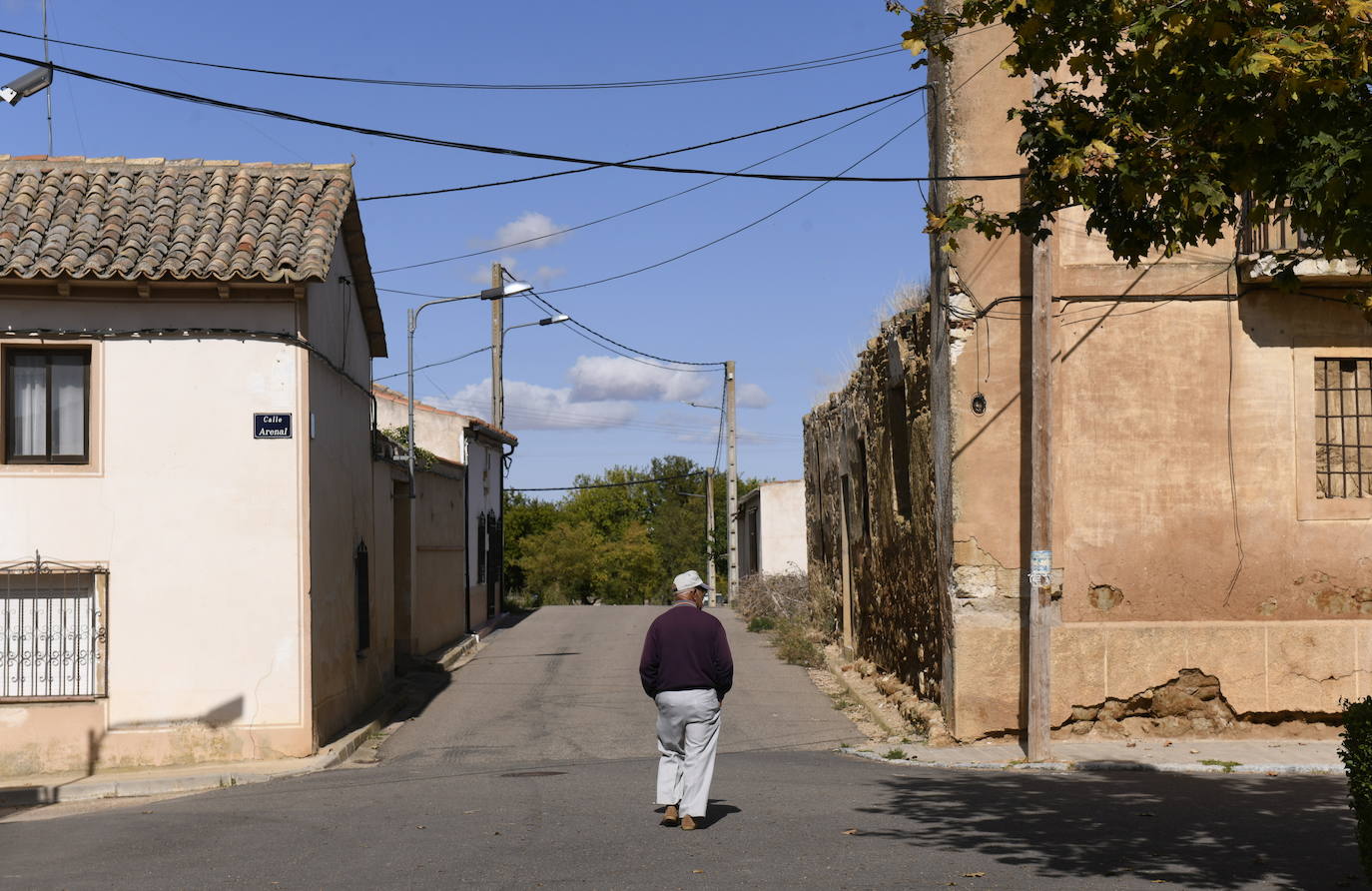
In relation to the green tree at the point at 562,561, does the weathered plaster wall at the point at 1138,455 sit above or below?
above

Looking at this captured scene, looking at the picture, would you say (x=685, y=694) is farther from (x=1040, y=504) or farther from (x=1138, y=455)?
(x=1138, y=455)

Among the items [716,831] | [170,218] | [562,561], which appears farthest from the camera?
[562,561]

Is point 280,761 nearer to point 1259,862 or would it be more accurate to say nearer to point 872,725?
point 872,725

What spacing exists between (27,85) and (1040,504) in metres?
10.4

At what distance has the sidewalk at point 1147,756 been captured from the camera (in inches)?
469

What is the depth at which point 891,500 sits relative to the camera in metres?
17.2

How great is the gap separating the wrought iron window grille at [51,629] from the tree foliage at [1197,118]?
9.44 metres

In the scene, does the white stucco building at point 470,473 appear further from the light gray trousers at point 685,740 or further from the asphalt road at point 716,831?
the light gray trousers at point 685,740

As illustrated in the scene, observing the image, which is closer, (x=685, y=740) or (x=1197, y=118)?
(x=1197, y=118)

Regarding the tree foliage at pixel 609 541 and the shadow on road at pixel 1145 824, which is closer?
the shadow on road at pixel 1145 824

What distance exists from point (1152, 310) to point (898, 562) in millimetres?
A: 4708

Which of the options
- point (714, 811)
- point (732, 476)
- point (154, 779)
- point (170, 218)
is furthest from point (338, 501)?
point (732, 476)

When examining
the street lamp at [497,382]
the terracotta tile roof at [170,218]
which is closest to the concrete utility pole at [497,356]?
the street lamp at [497,382]

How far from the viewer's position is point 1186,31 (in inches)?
268
